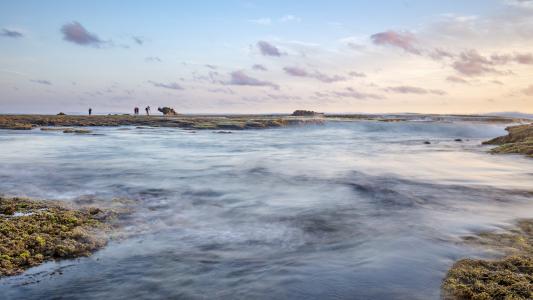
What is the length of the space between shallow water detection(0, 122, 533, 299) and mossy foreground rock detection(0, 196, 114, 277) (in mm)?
423

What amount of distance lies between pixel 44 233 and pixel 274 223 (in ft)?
18.5

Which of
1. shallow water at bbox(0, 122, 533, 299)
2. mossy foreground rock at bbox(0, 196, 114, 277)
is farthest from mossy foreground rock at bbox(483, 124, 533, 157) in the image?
mossy foreground rock at bbox(0, 196, 114, 277)

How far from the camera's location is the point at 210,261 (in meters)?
8.32

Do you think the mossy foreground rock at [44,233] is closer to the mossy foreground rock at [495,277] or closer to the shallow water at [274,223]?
the shallow water at [274,223]

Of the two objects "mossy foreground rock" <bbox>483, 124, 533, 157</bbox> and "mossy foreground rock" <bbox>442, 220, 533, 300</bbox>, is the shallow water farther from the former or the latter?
"mossy foreground rock" <bbox>483, 124, 533, 157</bbox>

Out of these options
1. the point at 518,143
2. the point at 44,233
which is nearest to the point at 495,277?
the point at 44,233

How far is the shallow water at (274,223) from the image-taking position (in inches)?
280

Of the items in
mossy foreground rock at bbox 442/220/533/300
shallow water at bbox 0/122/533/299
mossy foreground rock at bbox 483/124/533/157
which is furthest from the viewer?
mossy foreground rock at bbox 483/124/533/157

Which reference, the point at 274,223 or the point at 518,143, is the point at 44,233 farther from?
the point at 518,143

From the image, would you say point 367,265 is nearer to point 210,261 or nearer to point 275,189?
point 210,261

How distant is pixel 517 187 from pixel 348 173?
777 cm

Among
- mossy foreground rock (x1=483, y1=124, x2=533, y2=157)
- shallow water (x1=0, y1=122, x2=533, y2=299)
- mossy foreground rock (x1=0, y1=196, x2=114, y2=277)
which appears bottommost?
shallow water (x1=0, y1=122, x2=533, y2=299)

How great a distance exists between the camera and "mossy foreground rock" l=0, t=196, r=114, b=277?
7.87m

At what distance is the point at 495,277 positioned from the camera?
6.85 meters
